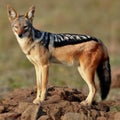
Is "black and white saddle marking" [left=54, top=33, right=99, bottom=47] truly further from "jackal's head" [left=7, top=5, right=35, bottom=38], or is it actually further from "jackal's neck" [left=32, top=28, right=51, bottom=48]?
"jackal's head" [left=7, top=5, right=35, bottom=38]

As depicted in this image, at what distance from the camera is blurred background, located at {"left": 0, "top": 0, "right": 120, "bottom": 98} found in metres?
19.7

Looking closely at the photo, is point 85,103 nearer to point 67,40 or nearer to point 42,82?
point 42,82

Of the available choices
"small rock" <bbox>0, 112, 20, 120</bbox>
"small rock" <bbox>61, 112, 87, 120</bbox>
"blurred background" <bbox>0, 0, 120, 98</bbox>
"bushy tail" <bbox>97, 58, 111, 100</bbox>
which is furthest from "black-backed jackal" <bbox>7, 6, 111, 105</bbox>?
"blurred background" <bbox>0, 0, 120, 98</bbox>

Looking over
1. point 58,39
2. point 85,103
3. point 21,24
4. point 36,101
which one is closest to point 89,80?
point 85,103

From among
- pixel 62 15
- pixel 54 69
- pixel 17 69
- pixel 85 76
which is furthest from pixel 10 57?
pixel 85 76

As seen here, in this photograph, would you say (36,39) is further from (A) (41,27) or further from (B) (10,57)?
(A) (41,27)

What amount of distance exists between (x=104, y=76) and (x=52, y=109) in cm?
146

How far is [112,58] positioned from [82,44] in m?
11.2

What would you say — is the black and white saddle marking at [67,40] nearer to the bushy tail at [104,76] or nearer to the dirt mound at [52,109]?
the bushy tail at [104,76]

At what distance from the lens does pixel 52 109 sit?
418 inches

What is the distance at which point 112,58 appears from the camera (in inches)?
872

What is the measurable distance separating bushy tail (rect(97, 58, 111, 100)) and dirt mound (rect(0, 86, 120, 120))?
30 centimetres

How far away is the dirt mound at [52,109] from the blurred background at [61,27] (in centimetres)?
635

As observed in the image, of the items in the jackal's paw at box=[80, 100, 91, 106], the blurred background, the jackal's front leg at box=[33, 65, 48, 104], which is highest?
the jackal's front leg at box=[33, 65, 48, 104]
